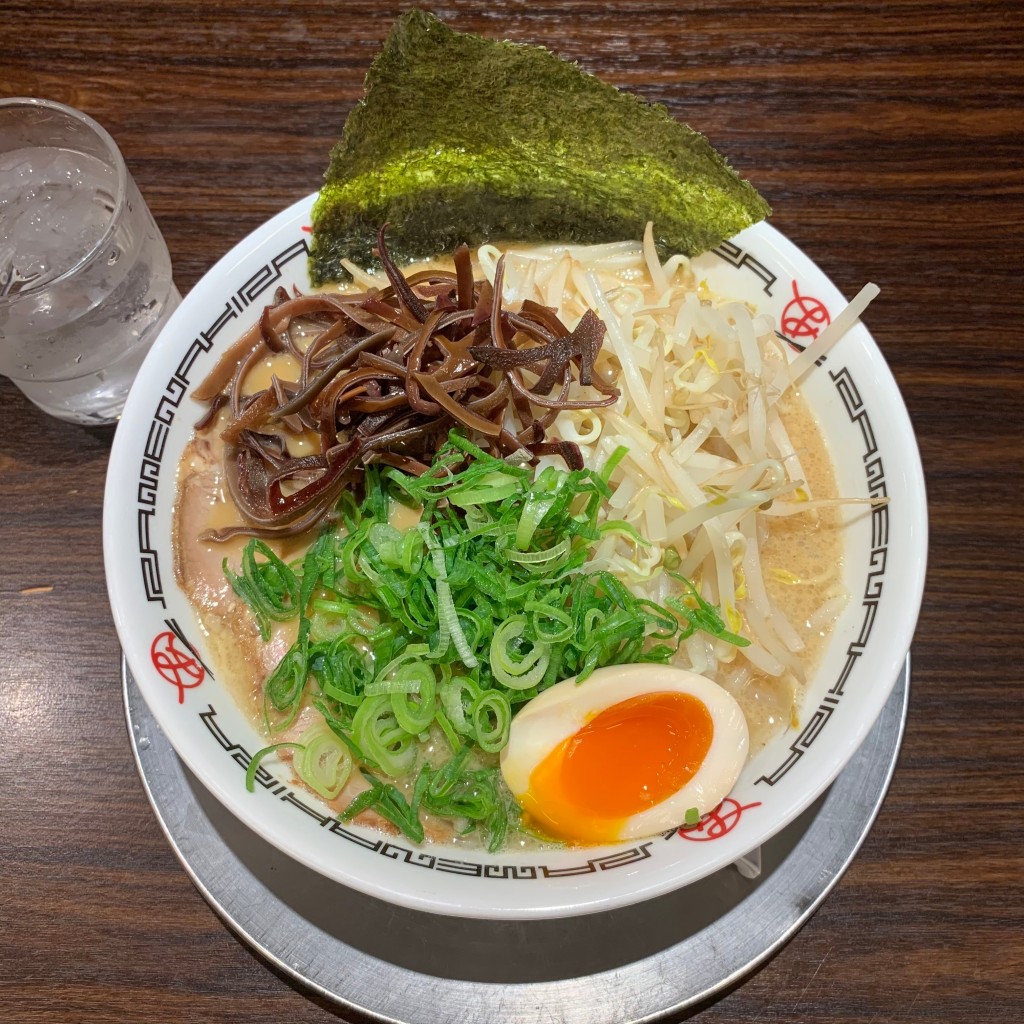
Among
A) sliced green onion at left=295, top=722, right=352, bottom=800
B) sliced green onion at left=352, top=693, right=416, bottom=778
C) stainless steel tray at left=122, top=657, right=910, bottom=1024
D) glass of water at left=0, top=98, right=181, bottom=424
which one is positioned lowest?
stainless steel tray at left=122, top=657, right=910, bottom=1024

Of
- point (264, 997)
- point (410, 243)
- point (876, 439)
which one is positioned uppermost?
point (410, 243)

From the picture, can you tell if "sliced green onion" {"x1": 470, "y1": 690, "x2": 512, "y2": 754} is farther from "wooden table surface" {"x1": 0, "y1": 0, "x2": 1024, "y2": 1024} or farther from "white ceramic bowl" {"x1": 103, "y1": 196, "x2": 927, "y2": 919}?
"wooden table surface" {"x1": 0, "y1": 0, "x2": 1024, "y2": 1024}

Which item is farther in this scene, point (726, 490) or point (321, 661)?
point (726, 490)

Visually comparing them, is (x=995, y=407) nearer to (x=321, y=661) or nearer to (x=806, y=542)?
(x=806, y=542)

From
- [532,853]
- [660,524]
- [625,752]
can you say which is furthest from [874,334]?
[532,853]

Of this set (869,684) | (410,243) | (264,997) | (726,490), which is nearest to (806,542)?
(726,490)

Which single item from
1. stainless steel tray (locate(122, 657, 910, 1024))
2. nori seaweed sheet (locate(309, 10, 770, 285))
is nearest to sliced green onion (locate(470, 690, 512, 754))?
stainless steel tray (locate(122, 657, 910, 1024))
